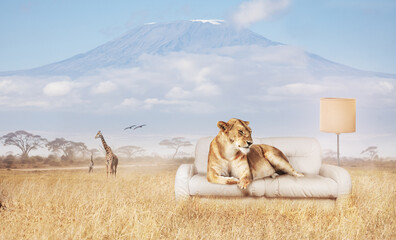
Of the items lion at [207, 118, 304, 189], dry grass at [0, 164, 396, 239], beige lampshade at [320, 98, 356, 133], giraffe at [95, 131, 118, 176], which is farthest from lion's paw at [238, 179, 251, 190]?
giraffe at [95, 131, 118, 176]

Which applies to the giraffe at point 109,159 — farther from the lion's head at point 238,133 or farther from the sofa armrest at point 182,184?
the lion's head at point 238,133

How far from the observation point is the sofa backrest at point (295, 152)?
509cm

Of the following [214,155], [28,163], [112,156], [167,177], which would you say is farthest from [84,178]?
[214,155]

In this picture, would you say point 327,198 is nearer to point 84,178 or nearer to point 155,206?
point 155,206

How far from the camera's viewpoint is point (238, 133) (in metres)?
4.34

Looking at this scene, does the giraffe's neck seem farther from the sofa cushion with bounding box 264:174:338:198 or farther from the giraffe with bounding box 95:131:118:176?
the sofa cushion with bounding box 264:174:338:198

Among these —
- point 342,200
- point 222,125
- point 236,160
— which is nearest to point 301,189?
point 342,200

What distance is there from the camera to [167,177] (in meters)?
6.66

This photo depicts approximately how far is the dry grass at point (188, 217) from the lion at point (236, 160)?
0.24 m

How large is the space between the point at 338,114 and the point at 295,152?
1.19 metres

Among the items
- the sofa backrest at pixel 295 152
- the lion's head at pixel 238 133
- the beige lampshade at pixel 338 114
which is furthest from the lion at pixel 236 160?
the beige lampshade at pixel 338 114

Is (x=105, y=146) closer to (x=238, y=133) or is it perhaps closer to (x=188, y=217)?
(x=238, y=133)

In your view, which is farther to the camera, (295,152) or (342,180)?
(295,152)

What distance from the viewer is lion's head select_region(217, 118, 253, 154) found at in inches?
170
